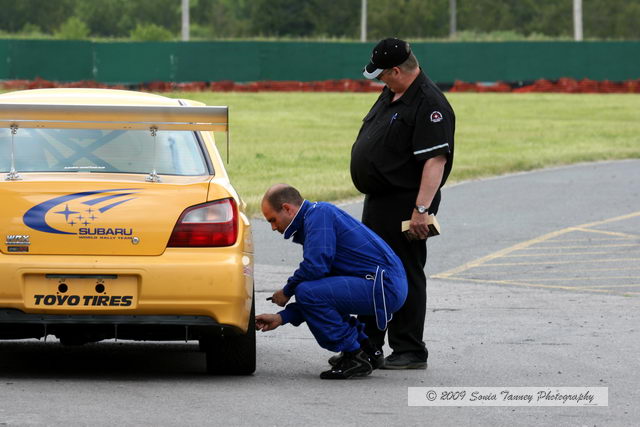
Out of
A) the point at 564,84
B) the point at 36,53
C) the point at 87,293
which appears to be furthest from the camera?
the point at 564,84

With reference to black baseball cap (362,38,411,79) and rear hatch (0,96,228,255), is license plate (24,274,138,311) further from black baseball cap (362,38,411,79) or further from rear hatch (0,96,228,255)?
black baseball cap (362,38,411,79)

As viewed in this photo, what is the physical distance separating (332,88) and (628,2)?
176 ft

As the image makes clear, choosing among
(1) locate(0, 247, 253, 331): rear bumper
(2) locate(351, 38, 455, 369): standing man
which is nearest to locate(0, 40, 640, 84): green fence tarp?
(2) locate(351, 38, 455, 369): standing man

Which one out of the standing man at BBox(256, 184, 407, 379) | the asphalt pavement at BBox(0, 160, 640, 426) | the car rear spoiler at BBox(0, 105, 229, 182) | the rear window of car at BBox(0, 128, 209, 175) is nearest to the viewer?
the asphalt pavement at BBox(0, 160, 640, 426)

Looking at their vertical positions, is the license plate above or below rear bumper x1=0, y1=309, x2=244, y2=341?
above

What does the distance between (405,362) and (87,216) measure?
1951 millimetres

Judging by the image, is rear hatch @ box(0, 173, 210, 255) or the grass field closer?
rear hatch @ box(0, 173, 210, 255)

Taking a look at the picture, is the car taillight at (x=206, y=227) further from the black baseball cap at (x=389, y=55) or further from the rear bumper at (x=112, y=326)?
the black baseball cap at (x=389, y=55)

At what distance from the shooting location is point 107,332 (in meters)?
6.48

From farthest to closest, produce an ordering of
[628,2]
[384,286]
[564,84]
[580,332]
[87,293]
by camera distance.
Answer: [628,2]
[564,84]
[580,332]
[384,286]
[87,293]

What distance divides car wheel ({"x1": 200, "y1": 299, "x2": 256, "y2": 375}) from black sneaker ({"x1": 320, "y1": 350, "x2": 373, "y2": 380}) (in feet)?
1.24

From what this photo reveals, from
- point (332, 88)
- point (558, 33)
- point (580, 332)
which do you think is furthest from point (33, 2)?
point (580, 332)

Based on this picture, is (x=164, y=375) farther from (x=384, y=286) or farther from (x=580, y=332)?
(x=580, y=332)

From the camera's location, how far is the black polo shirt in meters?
7.12
